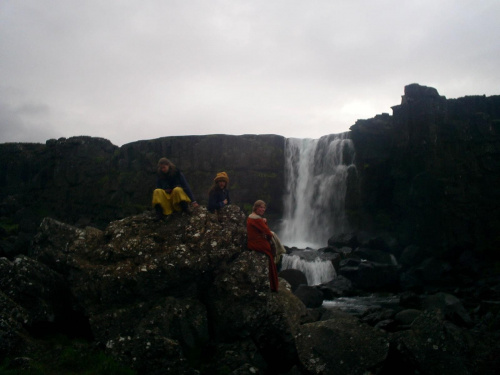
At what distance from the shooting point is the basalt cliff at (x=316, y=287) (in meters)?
8.95

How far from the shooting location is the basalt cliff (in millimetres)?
8945

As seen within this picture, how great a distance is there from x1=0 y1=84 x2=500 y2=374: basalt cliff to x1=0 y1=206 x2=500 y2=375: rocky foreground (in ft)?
0.10

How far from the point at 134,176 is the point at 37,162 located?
22073 mm

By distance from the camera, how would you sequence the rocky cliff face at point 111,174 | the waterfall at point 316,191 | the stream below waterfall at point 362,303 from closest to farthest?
1. the stream below waterfall at point 362,303
2. the waterfall at point 316,191
3. the rocky cliff face at point 111,174

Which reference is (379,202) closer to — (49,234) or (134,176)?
(134,176)

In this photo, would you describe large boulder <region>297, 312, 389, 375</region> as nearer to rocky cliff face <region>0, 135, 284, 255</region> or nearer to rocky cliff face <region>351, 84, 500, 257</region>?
rocky cliff face <region>351, 84, 500, 257</region>

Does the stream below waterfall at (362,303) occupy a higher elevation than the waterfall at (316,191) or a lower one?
lower

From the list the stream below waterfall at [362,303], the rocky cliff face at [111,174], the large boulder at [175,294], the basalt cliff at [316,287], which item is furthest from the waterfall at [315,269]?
the rocky cliff face at [111,174]

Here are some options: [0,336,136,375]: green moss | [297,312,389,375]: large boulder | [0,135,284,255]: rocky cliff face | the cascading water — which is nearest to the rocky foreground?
[297,312,389,375]: large boulder

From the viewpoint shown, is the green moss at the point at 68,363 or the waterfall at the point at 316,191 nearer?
the green moss at the point at 68,363

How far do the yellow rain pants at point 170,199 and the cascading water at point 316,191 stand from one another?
31.9 meters

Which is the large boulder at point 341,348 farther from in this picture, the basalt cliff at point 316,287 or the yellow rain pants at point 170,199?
the yellow rain pants at point 170,199

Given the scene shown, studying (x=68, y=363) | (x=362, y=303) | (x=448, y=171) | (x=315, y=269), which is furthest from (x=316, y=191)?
(x=68, y=363)

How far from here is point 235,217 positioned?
11.4 metres
